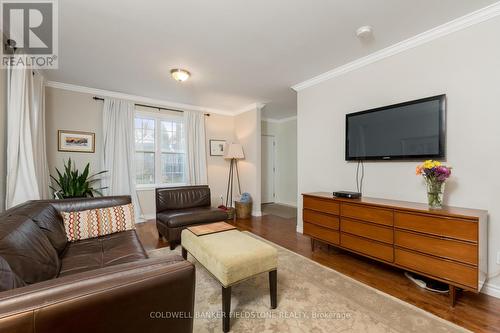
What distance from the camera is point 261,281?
7.05 feet

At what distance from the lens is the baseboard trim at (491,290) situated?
1.88 meters

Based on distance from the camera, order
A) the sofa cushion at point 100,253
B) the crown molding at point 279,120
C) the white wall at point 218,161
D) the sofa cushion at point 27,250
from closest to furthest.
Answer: the sofa cushion at point 27,250 < the sofa cushion at point 100,253 < the white wall at point 218,161 < the crown molding at point 279,120

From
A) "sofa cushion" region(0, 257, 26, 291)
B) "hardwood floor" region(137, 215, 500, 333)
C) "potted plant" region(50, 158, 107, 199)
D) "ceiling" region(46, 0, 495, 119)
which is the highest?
"ceiling" region(46, 0, 495, 119)

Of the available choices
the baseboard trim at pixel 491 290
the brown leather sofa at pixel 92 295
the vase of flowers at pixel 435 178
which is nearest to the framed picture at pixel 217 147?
the brown leather sofa at pixel 92 295

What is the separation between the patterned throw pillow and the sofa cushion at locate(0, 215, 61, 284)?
530mm

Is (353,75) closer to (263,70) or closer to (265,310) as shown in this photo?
(263,70)

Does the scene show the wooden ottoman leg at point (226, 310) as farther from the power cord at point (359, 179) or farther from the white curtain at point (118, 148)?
the white curtain at point (118, 148)

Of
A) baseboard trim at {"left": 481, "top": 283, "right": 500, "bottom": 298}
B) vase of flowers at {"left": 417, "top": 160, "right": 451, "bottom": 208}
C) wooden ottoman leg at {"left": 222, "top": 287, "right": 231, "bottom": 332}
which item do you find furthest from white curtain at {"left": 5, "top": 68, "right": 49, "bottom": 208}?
baseboard trim at {"left": 481, "top": 283, "right": 500, "bottom": 298}

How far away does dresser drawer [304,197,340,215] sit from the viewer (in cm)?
264

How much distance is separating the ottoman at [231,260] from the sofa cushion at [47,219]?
109 centimetres

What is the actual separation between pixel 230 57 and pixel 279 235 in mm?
2728

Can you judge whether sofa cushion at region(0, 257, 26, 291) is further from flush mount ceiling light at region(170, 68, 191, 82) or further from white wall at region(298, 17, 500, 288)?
white wall at region(298, 17, 500, 288)

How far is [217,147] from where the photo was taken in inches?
212

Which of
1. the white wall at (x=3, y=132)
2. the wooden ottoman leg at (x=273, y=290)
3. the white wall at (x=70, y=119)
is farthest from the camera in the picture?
the white wall at (x=70, y=119)
